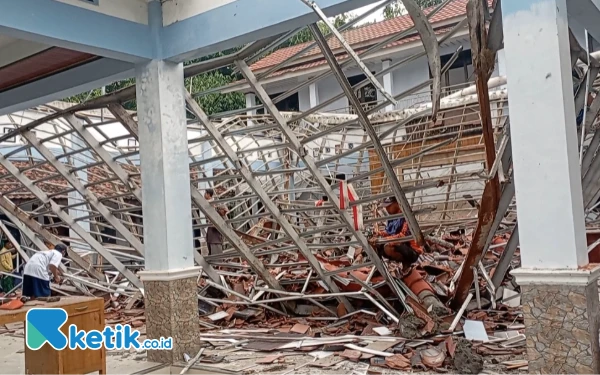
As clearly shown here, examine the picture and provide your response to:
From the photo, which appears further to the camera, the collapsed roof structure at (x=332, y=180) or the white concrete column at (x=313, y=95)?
the white concrete column at (x=313, y=95)

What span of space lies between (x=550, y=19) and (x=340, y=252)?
6.07m

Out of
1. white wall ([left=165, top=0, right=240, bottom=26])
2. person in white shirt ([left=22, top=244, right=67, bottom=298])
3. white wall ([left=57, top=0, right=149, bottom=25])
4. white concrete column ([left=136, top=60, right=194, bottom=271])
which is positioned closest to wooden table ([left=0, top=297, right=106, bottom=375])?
white concrete column ([left=136, top=60, right=194, bottom=271])

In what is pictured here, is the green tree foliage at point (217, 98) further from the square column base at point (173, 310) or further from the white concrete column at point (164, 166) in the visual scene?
the square column base at point (173, 310)

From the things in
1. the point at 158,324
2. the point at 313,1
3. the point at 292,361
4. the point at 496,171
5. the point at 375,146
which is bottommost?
the point at 292,361

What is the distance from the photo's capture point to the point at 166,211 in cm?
597

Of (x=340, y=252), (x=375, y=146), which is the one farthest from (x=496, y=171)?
(x=340, y=252)

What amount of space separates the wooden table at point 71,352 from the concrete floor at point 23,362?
46 cm

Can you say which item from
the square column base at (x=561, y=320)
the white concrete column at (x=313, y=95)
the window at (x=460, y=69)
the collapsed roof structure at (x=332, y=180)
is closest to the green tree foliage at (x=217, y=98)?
the white concrete column at (x=313, y=95)

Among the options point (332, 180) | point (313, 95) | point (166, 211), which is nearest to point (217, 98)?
point (313, 95)

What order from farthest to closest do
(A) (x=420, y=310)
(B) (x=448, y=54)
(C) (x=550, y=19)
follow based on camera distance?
1. (B) (x=448, y=54)
2. (A) (x=420, y=310)
3. (C) (x=550, y=19)

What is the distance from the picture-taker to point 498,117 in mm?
6789

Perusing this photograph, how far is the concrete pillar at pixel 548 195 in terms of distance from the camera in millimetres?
3828

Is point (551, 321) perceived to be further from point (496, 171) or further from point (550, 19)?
point (550, 19)

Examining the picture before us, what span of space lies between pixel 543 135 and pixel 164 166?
3.67 metres
